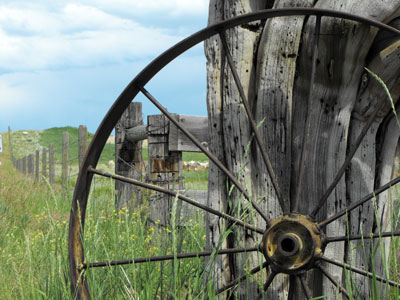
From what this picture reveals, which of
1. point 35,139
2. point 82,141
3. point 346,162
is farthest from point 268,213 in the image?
point 35,139

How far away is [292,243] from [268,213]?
41 cm

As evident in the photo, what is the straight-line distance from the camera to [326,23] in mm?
2416

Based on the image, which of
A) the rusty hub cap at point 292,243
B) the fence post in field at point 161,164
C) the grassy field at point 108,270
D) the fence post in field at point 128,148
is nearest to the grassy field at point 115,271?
the grassy field at point 108,270

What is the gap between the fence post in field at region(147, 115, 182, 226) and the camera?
4430mm

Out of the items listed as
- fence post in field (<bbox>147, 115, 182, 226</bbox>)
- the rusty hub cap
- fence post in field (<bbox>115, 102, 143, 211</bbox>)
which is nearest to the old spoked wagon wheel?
the rusty hub cap

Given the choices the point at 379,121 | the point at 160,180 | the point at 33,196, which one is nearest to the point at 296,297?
the point at 379,121

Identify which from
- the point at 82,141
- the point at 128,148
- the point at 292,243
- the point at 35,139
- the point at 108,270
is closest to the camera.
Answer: the point at 292,243

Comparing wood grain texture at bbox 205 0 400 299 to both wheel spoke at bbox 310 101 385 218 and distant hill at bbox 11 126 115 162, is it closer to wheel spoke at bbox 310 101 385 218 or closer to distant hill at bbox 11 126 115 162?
wheel spoke at bbox 310 101 385 218

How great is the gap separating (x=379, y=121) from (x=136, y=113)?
11.1ft

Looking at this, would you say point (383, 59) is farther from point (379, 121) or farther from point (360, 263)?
point (360, 263)

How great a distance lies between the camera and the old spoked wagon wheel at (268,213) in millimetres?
2193

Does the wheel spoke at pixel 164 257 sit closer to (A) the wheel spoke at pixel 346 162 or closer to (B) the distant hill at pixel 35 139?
(A) the wheel spoke at pixel 346 162

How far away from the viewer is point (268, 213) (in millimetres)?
2609

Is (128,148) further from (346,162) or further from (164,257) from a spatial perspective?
(346,162)
